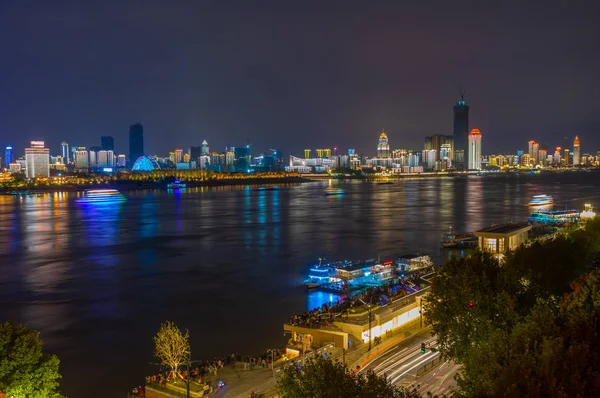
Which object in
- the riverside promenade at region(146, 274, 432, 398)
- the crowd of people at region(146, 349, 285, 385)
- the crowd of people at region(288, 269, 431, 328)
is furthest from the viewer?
the crowd of people at region(288, 269, 431, 328)

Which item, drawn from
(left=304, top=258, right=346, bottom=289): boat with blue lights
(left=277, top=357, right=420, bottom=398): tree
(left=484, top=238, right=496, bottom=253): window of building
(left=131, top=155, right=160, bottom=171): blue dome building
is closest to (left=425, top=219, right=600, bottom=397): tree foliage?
(left=277, top=357, right=420, bottom=398): tree

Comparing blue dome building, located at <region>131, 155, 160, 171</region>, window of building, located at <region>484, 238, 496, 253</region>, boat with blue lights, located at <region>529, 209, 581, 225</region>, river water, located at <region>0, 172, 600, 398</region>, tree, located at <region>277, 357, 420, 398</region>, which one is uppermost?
blue dome building, located at <region>131, 155, 160, 171</region>

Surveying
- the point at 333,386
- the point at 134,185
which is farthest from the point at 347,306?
the point at 134,185

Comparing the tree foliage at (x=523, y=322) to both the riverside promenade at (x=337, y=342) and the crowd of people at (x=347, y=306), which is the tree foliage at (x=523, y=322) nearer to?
the riverside promenade at (x=337, y=342)

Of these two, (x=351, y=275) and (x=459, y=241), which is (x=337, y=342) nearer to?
(x=351, y=275)

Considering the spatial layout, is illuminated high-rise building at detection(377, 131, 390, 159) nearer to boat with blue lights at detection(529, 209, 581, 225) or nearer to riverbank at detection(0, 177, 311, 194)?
riverbank at detection(0, 177, 311, 194)

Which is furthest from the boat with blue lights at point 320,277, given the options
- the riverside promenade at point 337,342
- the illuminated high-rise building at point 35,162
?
the illuminated high-rise building at point 35,162
